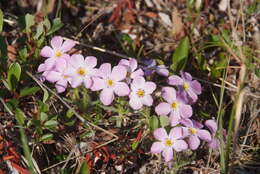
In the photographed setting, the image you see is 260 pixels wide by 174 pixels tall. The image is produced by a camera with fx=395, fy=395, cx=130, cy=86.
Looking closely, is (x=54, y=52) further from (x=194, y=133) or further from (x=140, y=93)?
(x=194, y=133)

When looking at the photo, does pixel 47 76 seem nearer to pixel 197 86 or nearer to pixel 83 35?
pixel 83 35

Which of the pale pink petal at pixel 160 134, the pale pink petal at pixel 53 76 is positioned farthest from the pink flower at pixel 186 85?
the pale pink petal at pixel 53 76

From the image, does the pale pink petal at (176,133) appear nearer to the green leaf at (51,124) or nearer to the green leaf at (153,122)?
the green leaf at (153,122)

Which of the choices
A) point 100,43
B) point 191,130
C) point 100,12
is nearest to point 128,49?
point 100,43

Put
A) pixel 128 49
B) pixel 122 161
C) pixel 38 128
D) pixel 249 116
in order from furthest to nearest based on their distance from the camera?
pixel 128 49
pixel 249 116
pixel 122 161
pixel 38 128

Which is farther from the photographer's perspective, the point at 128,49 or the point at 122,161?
the point at 128,49

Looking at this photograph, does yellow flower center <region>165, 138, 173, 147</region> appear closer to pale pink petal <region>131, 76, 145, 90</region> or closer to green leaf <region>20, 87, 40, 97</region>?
pale pink petal <region>131, 76, 145, 90</region>
